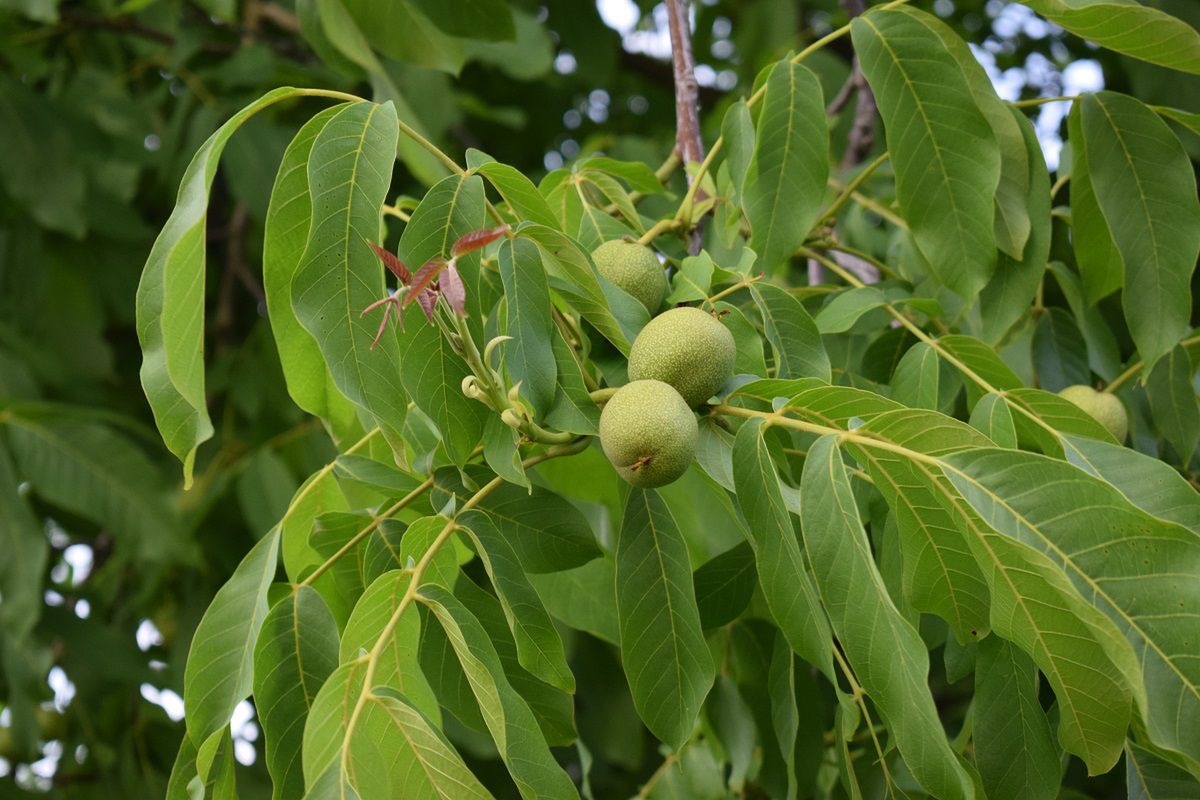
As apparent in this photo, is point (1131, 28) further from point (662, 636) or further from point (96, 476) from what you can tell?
point (96, 476)

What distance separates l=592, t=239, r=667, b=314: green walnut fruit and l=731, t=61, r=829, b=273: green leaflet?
162 millimetres

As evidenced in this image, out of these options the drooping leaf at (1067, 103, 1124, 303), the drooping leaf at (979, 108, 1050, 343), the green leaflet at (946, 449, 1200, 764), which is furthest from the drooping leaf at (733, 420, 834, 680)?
the drooping leaf at (1067, 103, 1124, 303)

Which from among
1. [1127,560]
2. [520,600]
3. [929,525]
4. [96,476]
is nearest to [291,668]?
[520,600]

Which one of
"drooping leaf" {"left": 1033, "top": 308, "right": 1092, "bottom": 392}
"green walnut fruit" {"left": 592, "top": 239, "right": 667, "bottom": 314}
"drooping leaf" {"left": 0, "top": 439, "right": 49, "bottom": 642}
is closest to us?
"green walnut fruit" {"left": 592, "top": 239, "right": 667, "bottom": 314}

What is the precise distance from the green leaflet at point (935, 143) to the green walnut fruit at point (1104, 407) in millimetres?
185

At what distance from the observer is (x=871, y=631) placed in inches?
34.4

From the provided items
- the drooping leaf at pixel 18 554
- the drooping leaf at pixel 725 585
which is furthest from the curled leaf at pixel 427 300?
the drooping leaf at pixel 18 554

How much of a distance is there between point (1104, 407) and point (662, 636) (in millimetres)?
612

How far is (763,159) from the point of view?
1269mm

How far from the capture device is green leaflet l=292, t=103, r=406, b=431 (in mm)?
961

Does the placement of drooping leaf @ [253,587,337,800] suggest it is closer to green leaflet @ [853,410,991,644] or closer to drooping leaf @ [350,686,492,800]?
drooping leaf @ [350,686,492,800]

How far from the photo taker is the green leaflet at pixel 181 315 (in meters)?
0.91

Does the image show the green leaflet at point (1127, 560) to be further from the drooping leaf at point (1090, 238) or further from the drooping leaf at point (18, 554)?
the drooping leaf at point (18, 554)

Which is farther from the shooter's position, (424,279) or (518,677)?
(518,677)
